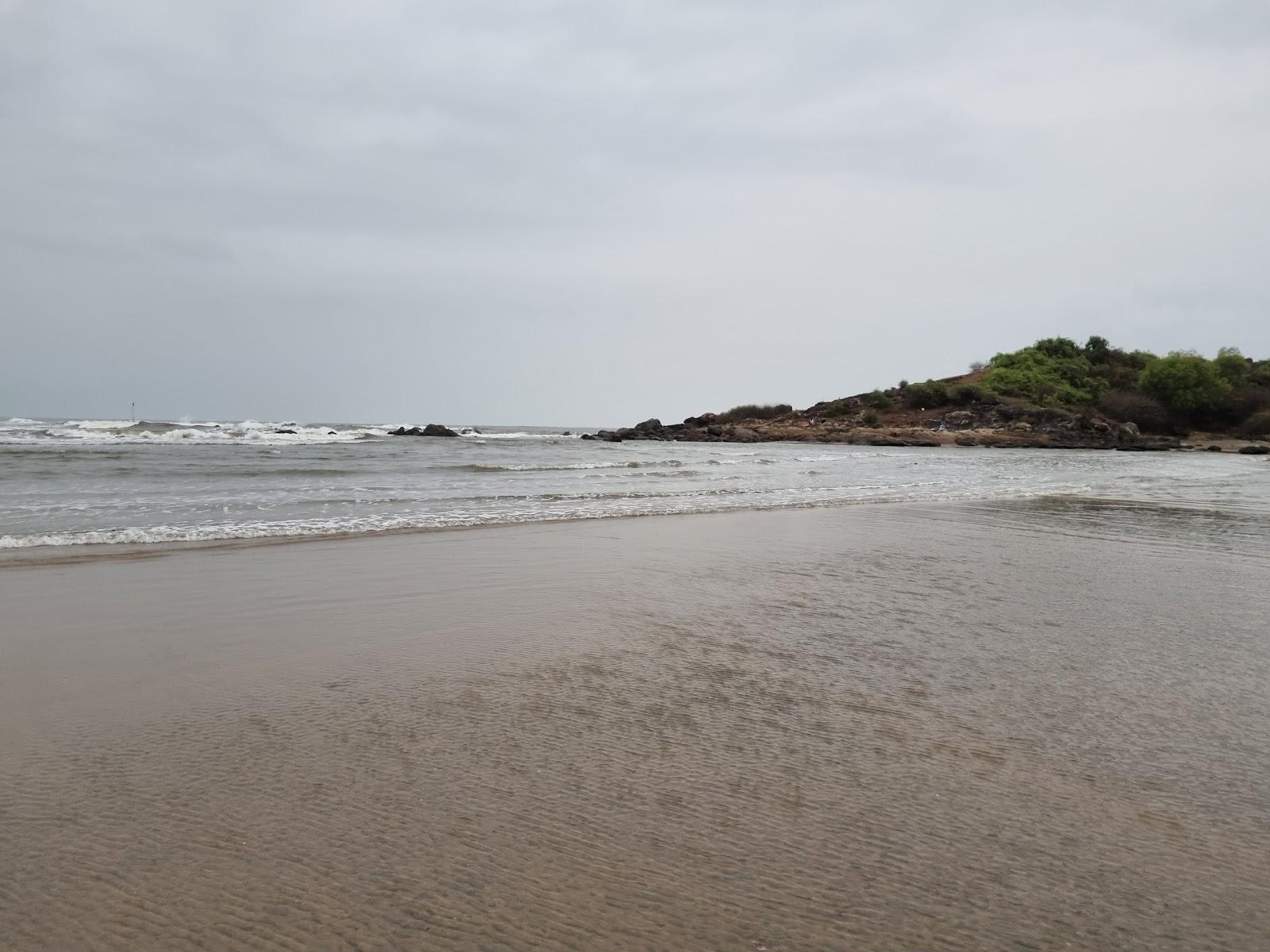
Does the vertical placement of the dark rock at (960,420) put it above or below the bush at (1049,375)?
below

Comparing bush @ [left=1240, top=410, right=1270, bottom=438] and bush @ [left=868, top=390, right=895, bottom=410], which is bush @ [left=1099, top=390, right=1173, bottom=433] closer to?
bush @ [left=1240, top=410, right=1270, bottom=438]

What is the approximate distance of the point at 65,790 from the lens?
2723 millimetres

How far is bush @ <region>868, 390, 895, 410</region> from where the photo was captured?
6744 centimetres

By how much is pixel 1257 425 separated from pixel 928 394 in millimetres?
22151

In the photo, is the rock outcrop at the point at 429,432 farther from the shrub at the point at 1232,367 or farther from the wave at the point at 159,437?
the shrub at the point at 1232,367

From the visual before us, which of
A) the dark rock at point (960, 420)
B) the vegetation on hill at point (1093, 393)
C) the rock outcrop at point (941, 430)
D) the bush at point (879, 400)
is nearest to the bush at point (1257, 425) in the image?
the vegetation on hill at point (1093, 393)

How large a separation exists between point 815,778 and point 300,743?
197cm

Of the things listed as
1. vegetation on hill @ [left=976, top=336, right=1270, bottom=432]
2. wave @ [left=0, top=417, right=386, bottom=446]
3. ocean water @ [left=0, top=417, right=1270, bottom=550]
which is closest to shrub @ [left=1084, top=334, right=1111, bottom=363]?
vegetation on hill @ [left=976, top=336, right=1270, bottom=432]

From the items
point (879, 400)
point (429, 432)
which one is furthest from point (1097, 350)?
point (429, 432)

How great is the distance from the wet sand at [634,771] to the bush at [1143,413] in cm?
6280

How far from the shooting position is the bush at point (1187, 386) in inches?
2344

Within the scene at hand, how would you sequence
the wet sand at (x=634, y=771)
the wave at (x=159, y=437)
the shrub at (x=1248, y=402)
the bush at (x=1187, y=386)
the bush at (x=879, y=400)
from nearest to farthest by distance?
the wet sand at (x=634, y=771), the wave at (x=159, y=437), the shrub at (x=1248, y=402), the bush at (x=1187, y=386), the bush at (x=879, y=400)

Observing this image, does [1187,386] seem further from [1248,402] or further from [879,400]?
[879,400]

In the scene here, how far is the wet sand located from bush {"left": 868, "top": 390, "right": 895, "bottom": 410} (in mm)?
63767
